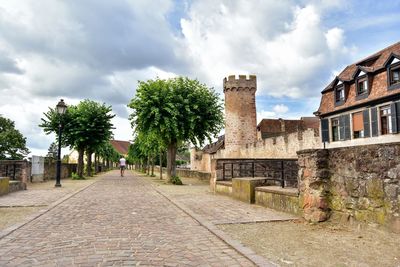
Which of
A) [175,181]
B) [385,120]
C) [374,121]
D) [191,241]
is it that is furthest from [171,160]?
[191,241]

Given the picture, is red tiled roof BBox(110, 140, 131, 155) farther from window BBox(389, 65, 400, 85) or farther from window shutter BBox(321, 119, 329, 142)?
window BBox(389, 65, 400, 85)

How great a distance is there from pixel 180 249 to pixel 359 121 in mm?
27171

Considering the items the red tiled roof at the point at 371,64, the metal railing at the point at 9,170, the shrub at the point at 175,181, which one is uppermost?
the red tiled roof at the point at 371,64

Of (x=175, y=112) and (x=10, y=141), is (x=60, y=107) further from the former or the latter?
(x=10, y=141)

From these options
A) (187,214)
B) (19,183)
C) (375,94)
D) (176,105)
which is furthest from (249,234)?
(375,94)

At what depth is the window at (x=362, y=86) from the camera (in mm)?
28597

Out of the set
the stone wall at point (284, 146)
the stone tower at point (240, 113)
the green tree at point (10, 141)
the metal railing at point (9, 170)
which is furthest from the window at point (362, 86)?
the green tree at point (10, 141)

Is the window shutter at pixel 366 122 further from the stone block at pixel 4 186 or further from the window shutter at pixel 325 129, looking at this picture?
the stone block at pixel 4 186

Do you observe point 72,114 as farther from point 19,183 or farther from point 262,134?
point 262,134

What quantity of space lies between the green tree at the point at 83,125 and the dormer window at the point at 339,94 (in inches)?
770

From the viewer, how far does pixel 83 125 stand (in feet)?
98.5

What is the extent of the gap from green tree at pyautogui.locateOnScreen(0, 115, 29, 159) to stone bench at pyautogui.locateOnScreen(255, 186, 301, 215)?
1874 inches

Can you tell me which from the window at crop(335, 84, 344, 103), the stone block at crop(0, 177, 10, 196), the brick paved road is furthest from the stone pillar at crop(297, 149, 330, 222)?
the window at crop(335, 84, 344, 103)

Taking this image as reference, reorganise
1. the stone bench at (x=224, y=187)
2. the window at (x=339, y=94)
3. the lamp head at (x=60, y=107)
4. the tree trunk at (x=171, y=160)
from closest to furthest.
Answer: the stone bench at (x=224, y=187)
the lamp head at (x=60, y=107)
the tree trunk at (x=171, y=160)
the window at (x=339, y=94)
